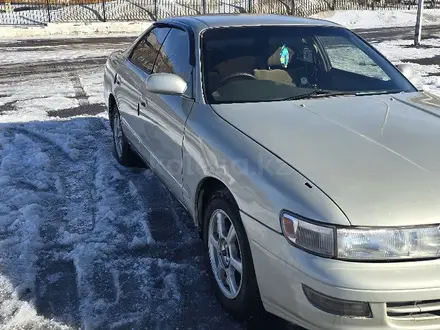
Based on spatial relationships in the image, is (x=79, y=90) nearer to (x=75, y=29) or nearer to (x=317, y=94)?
(x=317, y=94)

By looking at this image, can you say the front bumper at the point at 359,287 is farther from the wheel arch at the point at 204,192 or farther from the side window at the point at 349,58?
the side window at the point at 349,58

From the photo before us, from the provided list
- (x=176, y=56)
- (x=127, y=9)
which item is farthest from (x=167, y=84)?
(x=127, y=9)

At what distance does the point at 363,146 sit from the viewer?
279cm

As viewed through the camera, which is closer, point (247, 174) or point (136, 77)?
point (247, 174)

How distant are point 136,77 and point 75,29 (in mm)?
17302

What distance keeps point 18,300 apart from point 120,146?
2.49 meters

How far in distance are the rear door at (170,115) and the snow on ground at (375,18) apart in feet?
69.0

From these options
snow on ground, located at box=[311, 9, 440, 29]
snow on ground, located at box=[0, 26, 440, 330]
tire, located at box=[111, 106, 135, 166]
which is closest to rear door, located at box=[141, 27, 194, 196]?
snow on ground, located at box=[0, 26, 440, 330]

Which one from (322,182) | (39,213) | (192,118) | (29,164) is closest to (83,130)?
(29,164)

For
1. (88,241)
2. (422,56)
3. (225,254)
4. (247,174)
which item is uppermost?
(247,174)

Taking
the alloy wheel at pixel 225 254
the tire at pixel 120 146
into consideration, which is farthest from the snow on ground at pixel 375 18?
the alloy wheel at pixel 225 254

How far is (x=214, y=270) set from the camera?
3.21 metres

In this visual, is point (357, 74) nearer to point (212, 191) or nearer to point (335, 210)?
point (212, 191)

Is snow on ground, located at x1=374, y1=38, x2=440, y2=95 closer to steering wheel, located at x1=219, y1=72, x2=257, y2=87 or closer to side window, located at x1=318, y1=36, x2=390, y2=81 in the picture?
side window, located at x1=318, y1=36, x2=390, y2=81
